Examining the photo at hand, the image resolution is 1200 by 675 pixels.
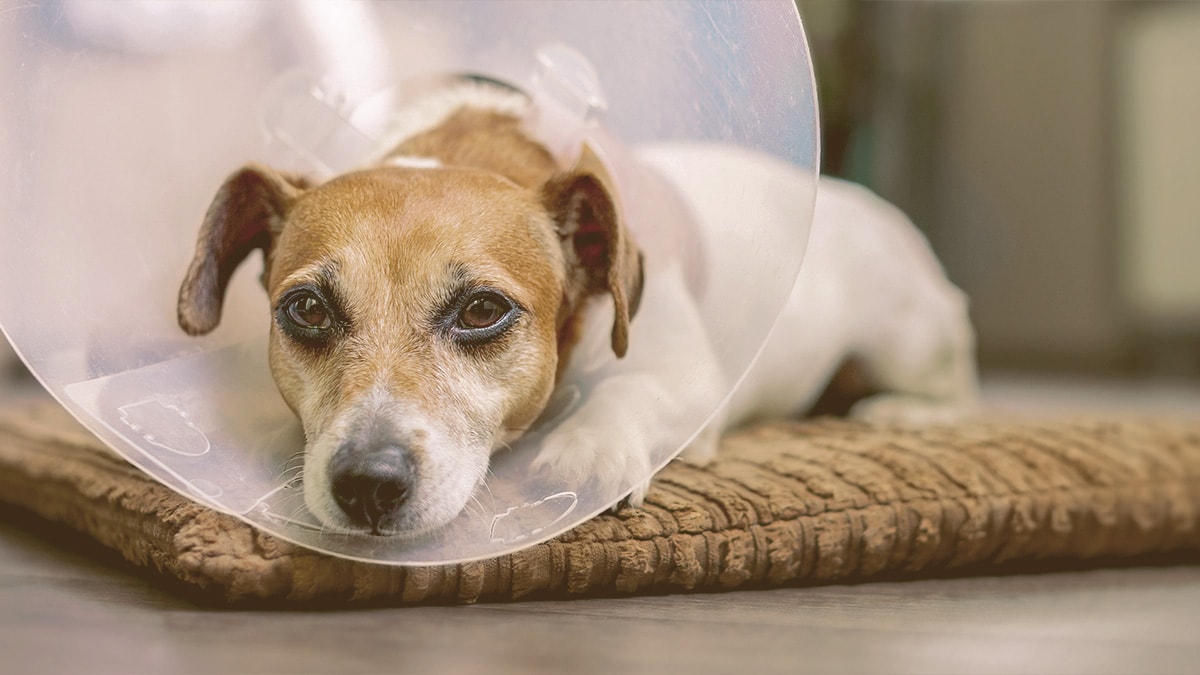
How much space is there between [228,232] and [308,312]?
0.68 feet

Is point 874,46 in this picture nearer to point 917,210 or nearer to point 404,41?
point 917,210

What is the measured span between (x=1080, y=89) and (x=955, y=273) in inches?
39.6

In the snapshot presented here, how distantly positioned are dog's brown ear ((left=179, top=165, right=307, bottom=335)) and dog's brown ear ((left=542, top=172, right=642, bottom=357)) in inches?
13.1

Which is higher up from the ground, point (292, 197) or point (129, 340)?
point (292, 197)

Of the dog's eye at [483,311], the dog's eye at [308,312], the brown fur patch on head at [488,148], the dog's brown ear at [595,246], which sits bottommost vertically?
the dog's eye at [308,312]

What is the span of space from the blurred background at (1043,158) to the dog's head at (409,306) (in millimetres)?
3695

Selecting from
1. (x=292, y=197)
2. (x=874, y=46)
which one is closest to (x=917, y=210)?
(x=874, y=46)

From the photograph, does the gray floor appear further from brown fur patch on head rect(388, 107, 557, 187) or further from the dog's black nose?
brown fur patch on head rect(388, 107, 557, 187)

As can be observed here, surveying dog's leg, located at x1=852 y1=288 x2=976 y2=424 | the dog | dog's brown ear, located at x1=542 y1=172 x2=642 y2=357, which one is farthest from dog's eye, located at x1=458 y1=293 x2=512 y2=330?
dog's leg, located at x1=852 y1=288 x2=976 y2=424

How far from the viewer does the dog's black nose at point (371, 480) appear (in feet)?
3.83

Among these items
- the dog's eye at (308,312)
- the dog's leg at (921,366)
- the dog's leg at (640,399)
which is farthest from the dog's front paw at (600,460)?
the dog's leg at (921,366)

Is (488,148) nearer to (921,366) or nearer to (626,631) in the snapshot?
(626,631)

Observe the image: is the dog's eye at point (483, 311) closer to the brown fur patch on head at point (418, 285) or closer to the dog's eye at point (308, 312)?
the brown fur patch on head at point (418, 285)

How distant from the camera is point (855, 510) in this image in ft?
4.90
